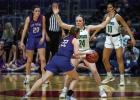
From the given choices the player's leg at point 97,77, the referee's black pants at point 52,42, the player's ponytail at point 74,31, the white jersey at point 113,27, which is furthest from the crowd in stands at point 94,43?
the player's ponytail at point 74,31

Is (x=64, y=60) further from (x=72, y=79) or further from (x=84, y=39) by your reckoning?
(x=84, y=39)

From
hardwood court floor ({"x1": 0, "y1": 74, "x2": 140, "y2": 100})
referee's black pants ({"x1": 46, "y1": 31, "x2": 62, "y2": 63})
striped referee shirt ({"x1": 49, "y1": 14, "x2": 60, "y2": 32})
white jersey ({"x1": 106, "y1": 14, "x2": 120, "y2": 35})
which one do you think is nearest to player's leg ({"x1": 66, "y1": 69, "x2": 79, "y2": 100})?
hardwood court floor ({"x1": 0, "y1": 74, "x2": 140, "y2": 100})

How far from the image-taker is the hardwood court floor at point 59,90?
12.5 metres

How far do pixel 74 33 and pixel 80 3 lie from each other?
1239 centimetres

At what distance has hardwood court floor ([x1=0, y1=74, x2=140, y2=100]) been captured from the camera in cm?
1252

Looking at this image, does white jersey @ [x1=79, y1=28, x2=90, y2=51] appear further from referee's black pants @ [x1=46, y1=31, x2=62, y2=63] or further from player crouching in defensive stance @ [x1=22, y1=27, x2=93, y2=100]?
referee's black pants @ [x1=46, y1=31, x2=62, y2=63]

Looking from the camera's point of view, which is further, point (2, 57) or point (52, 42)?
point (2, 57)

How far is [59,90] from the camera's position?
14.2 metres

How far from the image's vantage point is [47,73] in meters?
11.1

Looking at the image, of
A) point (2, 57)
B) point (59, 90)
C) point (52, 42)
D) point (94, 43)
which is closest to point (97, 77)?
point (59, 90)

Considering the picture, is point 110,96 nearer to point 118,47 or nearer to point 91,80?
point 118,47

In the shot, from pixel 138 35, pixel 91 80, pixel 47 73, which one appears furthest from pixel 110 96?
pixel 138 35

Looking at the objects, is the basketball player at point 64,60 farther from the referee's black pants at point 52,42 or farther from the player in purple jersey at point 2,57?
the player in purple jersey at point 2,57

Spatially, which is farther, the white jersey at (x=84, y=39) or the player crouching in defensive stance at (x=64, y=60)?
the white jersey at (x=84, y=39)
